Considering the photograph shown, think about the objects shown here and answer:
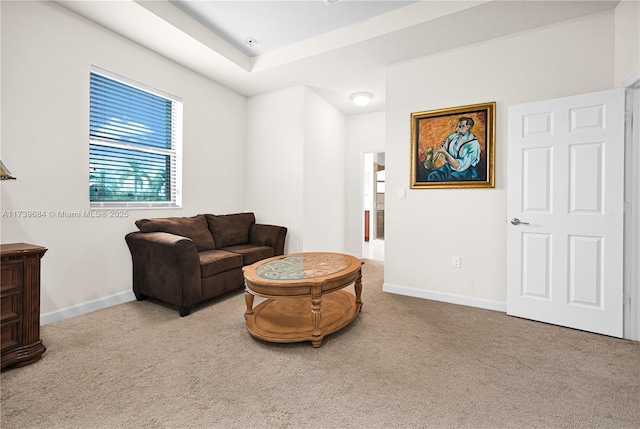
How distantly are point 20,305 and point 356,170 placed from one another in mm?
4795

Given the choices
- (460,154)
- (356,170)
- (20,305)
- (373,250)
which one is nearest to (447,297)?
(460,154)

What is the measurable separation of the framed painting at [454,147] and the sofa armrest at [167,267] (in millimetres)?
2525

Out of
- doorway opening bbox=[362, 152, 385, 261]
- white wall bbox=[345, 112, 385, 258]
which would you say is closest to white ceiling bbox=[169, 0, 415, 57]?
white wall bbox=[345, 112, 385, 258]

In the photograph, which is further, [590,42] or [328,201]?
[328,201]

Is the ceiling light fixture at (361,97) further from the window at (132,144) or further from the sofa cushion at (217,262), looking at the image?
the sofa cushion at (217,262)

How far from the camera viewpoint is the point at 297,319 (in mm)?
2383

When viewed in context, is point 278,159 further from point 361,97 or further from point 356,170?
point 356,170

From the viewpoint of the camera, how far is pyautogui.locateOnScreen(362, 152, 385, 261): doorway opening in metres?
7.43

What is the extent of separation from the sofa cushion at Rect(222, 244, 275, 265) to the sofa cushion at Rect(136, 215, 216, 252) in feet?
Result: 0.94

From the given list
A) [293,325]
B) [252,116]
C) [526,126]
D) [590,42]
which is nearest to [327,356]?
[293,325]

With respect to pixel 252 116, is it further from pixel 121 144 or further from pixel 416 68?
pixel 416 68

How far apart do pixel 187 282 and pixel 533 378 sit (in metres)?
2.73

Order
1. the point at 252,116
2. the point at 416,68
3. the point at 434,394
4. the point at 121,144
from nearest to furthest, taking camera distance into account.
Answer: the point at 434,394
the point at 121,144
the point at 416,68
the point at 252,116

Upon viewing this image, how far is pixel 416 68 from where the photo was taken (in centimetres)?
332
